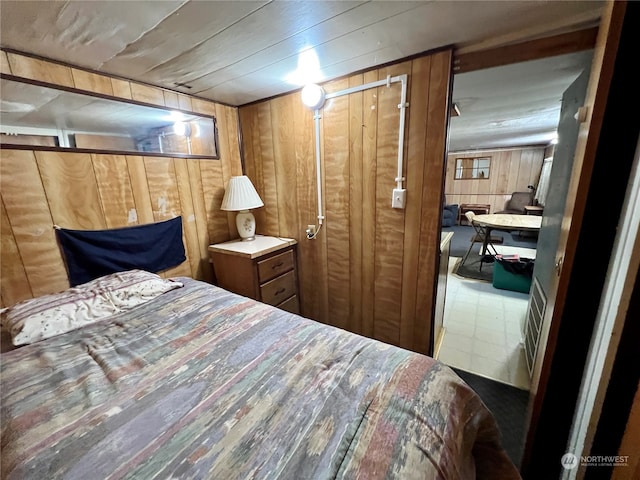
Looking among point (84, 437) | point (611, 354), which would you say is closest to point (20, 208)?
point (84, 437)

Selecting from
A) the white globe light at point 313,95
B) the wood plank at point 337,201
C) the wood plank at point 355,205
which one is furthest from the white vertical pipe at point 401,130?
the white globe light at point 313,95

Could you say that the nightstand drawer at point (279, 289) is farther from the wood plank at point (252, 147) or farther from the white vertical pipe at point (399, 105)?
the white vertical pipe at point (399, 105)

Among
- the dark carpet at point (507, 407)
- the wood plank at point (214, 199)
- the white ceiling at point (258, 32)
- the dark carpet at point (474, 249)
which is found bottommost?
the dark carpet at point (507, 407)

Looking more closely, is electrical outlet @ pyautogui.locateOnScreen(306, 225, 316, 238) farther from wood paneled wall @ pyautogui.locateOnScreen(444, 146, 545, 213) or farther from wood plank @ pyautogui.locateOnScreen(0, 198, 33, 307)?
wood paneled wall @ pyautogui.locateOnScreen(444, 146, 545, 213)

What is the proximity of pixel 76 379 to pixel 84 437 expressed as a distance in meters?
0.31

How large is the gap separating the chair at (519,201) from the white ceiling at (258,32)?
20.1 ft

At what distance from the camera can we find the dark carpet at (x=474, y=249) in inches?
144

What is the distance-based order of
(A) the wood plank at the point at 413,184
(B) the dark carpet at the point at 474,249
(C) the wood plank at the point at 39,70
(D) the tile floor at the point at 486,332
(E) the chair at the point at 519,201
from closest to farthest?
(C) the wood plank at the point at 39,70
(A) the wood plank at the point at 413,184
(D) the tile floor at the point at 486,332
(B) the dark carpet at the point at 474,249
(E) the chair at the point at 519,201

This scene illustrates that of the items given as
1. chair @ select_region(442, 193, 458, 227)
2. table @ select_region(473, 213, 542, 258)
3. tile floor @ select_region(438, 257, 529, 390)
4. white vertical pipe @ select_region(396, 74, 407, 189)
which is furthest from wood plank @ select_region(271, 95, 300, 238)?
chair @ select_region(442, 193, 458, 227)

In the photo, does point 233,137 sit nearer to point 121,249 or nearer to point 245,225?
point 245,225

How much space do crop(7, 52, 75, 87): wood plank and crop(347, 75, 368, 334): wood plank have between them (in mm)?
1632

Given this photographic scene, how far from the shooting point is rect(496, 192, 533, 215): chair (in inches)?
260

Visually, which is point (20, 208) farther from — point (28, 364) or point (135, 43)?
point (135, 43)

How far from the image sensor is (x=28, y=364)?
956mm
